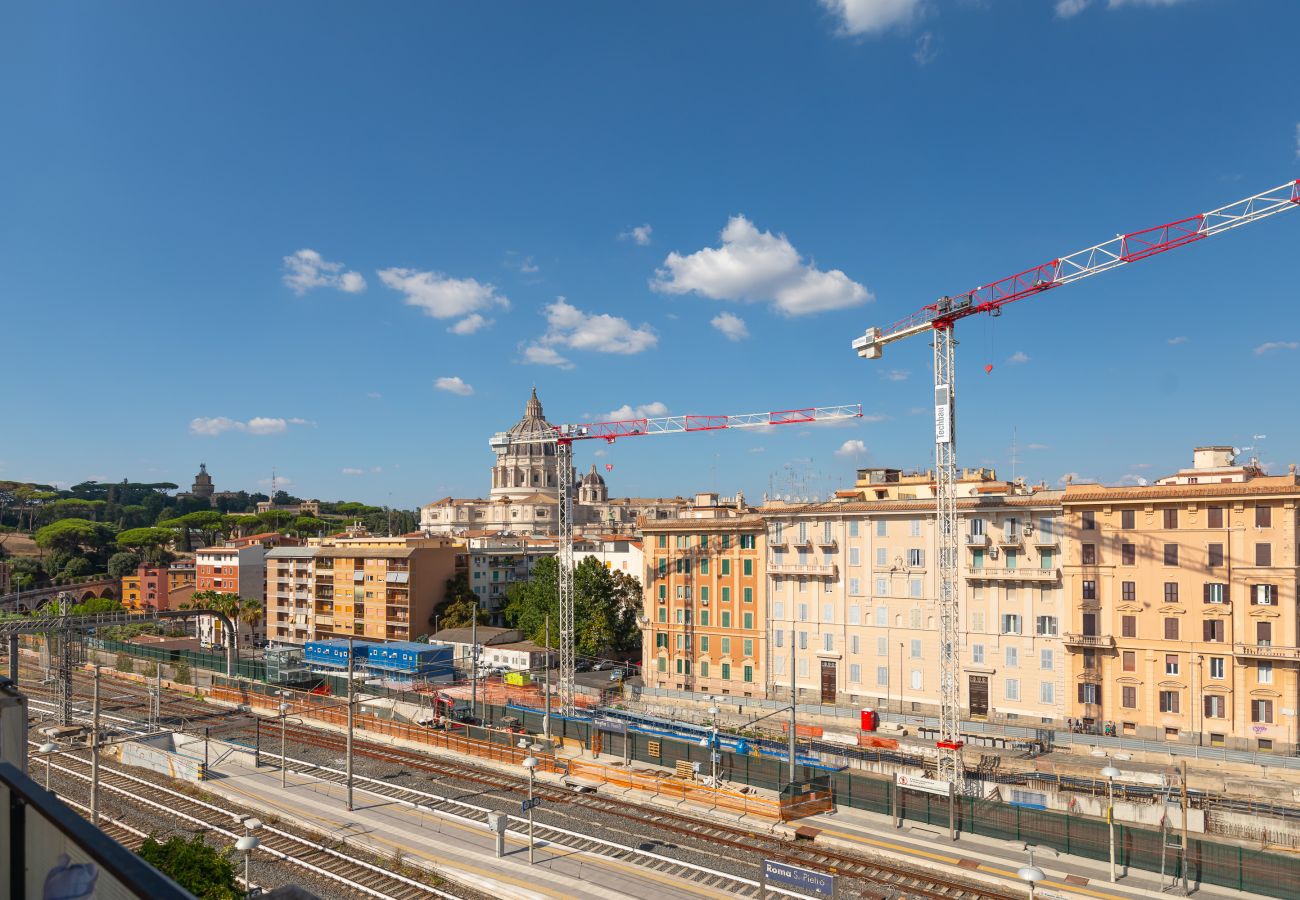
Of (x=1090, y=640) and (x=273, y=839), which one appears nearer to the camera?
(x=273, y=839)

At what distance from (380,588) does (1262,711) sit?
74.8 metres

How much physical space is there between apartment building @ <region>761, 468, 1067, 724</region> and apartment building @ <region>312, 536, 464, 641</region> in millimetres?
41069

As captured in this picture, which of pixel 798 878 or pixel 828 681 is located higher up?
pixel 798 878

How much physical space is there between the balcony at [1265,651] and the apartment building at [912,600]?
9.32 meters

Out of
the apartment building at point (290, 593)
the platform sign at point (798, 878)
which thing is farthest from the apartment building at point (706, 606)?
the apartment building at point (290, 593)

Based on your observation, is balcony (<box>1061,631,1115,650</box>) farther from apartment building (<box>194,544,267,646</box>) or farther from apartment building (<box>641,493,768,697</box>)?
apartment building (<box>194,544,267,646</box>)

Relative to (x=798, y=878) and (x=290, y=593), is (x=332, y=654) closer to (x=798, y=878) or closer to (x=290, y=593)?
(x=290, y=593)

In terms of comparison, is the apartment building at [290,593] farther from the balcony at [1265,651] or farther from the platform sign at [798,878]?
the balcony at [1265,651]

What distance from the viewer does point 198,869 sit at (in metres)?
20.7

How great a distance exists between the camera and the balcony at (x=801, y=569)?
6209cm

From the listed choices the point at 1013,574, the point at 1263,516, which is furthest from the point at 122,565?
the point at 1263,516

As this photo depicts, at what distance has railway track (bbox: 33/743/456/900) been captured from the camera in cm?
→ 2753

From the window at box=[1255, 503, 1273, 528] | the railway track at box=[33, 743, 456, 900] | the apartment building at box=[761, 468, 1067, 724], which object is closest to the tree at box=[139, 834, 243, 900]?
the railway track at box=[33, 743, 456, 900]

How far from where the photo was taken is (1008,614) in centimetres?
5569
